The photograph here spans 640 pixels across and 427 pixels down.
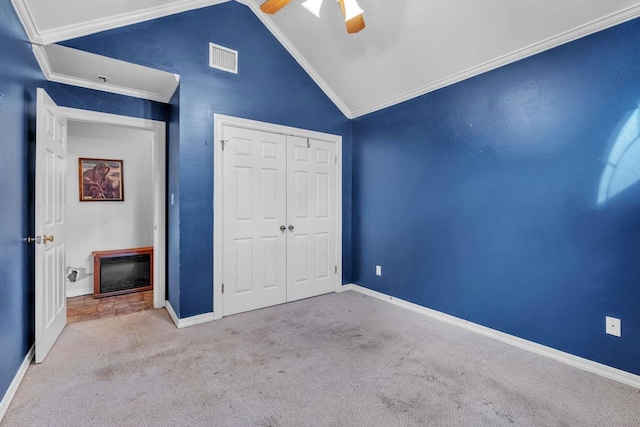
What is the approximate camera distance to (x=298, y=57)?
12.1ft

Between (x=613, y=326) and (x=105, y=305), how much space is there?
4.93 m

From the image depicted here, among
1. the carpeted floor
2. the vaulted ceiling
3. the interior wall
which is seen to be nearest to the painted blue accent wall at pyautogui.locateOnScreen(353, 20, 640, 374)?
the vaulted ceiling

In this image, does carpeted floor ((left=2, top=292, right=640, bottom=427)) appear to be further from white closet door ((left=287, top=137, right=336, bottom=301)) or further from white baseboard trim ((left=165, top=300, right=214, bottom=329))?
white closet door ((left=287, top=137, right=336, bottom=301))

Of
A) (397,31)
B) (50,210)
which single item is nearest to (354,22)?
(397,31)

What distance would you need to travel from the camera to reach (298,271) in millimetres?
3791

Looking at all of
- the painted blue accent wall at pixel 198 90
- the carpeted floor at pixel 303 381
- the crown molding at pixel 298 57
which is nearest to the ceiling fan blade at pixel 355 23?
the painted blue accent wall at pixel 198 90

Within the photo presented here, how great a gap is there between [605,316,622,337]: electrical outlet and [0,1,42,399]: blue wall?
3884 mm

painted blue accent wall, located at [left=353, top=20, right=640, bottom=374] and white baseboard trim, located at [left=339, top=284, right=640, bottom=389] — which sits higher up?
painted blue accent wall, located at [left=353, top=20, right=640, bottom=374]

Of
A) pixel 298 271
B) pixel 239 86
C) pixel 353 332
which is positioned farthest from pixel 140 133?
pixel 353 332

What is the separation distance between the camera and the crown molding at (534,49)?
6.74 ft

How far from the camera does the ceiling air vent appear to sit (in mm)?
3096

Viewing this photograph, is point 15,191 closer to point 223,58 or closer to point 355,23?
point 223,58

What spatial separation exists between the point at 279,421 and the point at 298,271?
2165 mm

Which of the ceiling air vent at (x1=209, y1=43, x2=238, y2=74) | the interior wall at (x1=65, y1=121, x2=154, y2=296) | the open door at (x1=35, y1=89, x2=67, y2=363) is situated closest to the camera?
the open door at (x1=35, y1=89, x2=67, y2=363)
